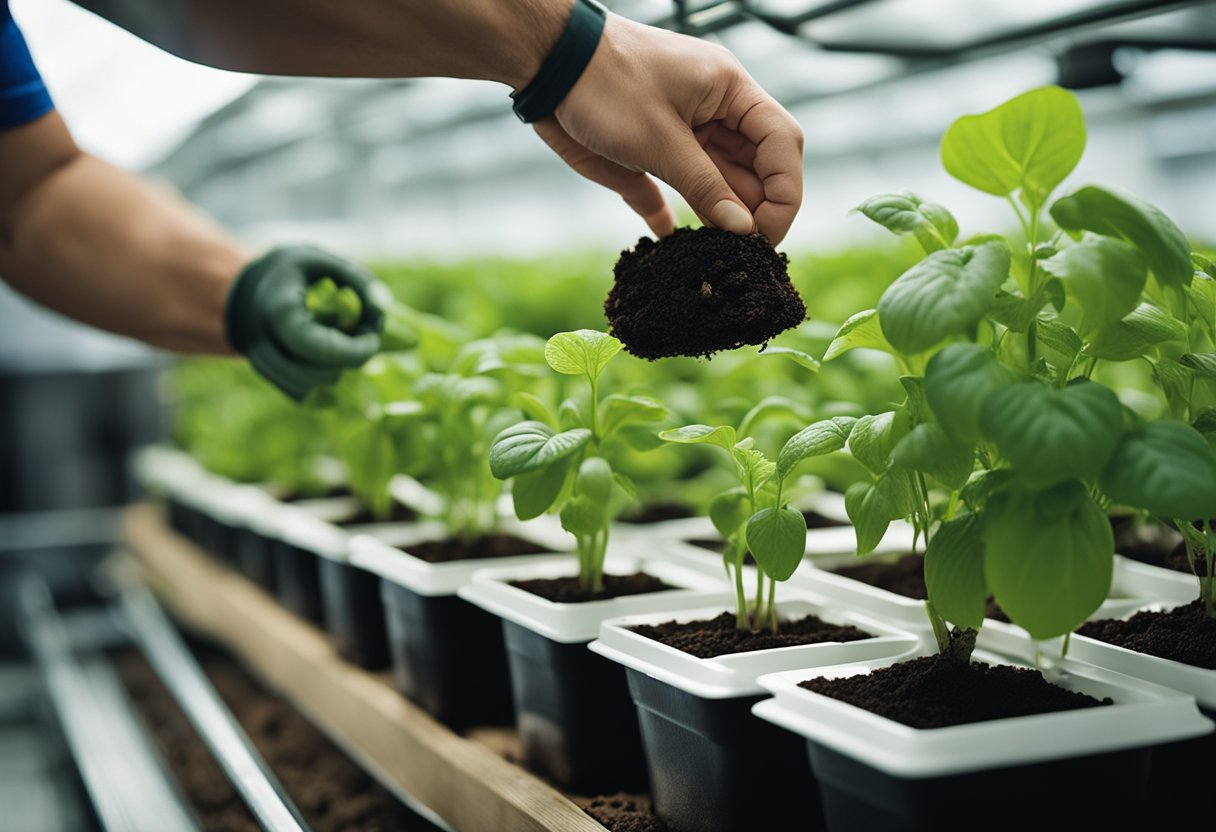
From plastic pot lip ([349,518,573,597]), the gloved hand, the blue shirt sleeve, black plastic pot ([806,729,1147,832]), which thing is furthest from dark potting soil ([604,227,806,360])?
the blue shirt sleeve

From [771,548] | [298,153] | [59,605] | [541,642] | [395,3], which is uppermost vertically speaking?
[298,153]

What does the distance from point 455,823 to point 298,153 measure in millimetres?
2499

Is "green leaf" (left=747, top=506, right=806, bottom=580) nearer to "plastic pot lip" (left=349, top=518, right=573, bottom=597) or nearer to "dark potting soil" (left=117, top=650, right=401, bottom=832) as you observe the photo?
"plastic pot lip" (left=349, top=518, right=573, bottom=597)

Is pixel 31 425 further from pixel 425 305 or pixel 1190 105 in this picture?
pixel 1190 105

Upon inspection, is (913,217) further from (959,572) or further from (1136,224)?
(959,572)

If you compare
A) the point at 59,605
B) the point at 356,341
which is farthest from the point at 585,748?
the point at 59,605

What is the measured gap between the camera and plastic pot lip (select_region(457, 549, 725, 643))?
1014 mm

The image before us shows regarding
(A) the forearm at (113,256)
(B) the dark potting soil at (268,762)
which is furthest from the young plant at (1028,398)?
(A) the forearm at (113,256)

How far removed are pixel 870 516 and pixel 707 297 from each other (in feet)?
0.73

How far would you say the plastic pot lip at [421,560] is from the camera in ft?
4.10

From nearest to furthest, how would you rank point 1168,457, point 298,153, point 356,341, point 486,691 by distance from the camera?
point 1168,457
point 486,691
point 356,341
point 298,153

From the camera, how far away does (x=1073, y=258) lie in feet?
2.26

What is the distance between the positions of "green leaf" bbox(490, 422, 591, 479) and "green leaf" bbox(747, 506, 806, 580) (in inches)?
7.3

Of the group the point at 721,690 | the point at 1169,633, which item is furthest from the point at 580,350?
the point at 1169,633
